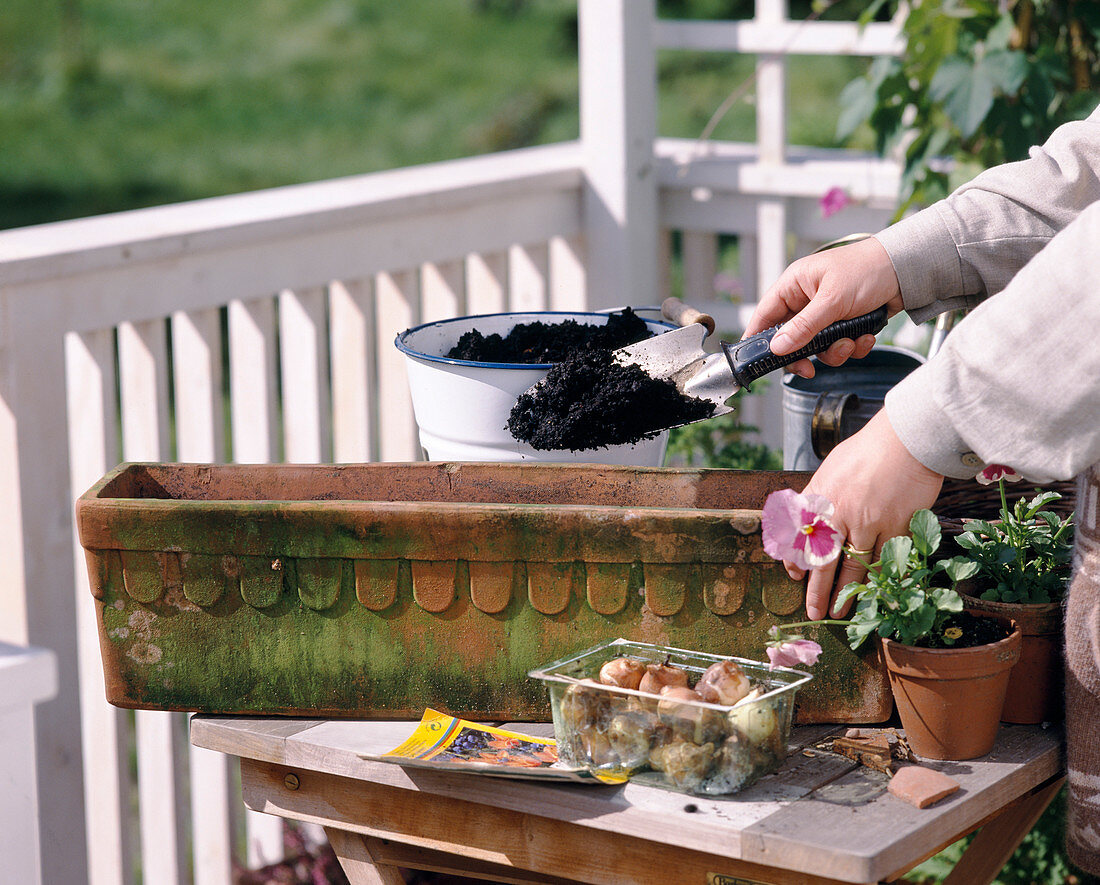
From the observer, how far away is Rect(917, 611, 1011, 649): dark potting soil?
101cm

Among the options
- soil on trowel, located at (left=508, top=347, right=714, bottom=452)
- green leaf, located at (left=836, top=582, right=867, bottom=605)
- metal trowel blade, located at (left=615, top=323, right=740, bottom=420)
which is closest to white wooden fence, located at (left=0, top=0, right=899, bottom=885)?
soil on trowel, located at (left=508, top=347, right=714, bottom=452)

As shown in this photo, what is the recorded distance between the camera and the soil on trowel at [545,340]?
1353mm

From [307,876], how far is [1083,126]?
1.73m

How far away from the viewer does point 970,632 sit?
1024mm

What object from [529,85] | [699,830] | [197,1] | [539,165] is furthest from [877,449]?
[197,1]

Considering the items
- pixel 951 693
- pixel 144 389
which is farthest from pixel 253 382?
pixel 951 693

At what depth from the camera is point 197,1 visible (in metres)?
10.4

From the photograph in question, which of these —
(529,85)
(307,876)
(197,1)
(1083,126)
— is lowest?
(307,876)

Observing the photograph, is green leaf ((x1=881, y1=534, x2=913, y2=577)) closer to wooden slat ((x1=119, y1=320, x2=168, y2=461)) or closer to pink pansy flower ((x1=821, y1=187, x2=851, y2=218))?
wooden slat ((x1=119, y1=320, x2=168, y2=461))

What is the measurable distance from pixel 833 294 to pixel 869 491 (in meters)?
0.30

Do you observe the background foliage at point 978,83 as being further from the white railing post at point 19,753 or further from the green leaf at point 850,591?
the white railing post at point 19,753

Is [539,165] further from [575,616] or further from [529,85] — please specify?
[529,85]

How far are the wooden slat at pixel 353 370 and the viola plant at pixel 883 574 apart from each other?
157 centimetres

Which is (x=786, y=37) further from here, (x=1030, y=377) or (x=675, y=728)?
(x=675, y=728)
